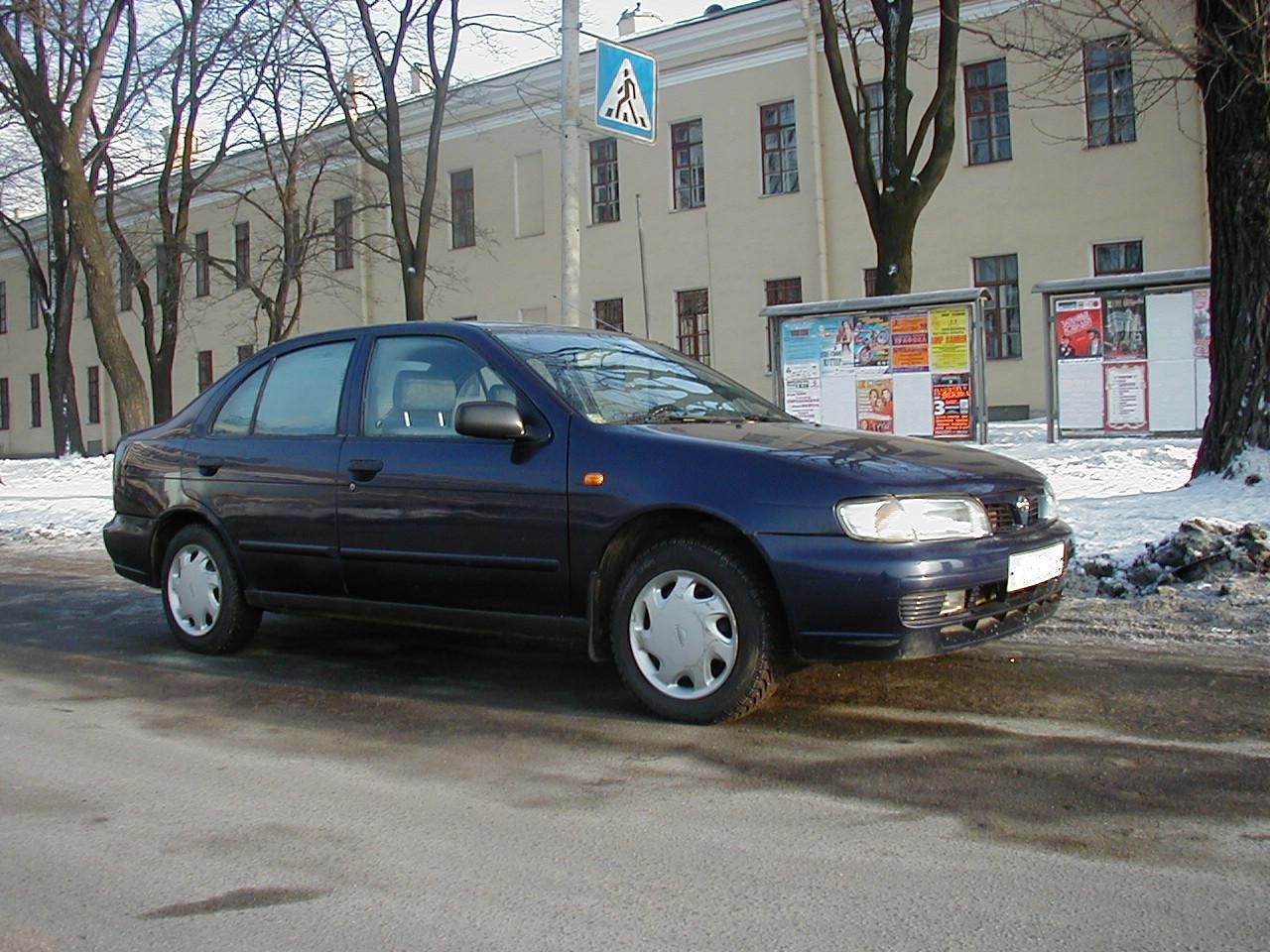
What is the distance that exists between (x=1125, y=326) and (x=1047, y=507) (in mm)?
11293

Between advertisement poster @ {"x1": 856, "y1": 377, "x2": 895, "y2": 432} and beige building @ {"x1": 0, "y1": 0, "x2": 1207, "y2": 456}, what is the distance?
193 inches

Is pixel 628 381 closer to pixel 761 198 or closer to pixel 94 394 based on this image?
pixel 761 198

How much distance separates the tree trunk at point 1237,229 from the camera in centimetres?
873

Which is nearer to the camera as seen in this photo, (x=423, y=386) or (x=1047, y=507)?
(x=1047, y=507)

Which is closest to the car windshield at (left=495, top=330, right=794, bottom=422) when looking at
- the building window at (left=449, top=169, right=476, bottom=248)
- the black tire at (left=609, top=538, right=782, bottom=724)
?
the black tire at (left=609, top=538, right=782, bottom=724)

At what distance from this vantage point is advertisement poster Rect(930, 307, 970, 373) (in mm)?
15602

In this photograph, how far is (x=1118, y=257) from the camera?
936 inches

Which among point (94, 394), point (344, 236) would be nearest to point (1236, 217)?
point (344, 236)

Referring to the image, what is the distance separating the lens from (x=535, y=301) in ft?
105

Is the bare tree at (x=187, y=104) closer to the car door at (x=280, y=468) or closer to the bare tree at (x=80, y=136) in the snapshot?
the bare tree at (x=80, y=136)

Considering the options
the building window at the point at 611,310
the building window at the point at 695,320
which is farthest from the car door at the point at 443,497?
the building window at the point at 611,310

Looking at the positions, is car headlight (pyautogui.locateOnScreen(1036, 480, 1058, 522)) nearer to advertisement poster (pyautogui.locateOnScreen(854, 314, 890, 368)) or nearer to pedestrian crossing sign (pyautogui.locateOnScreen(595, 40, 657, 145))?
pedestrian crossing sign (pyautogui.locateOnScreen(595, 40, 657, 145))

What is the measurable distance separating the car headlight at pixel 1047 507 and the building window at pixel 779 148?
2310cm

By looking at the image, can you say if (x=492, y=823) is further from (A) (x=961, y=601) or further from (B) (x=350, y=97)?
(B) (x=350, y=97)
